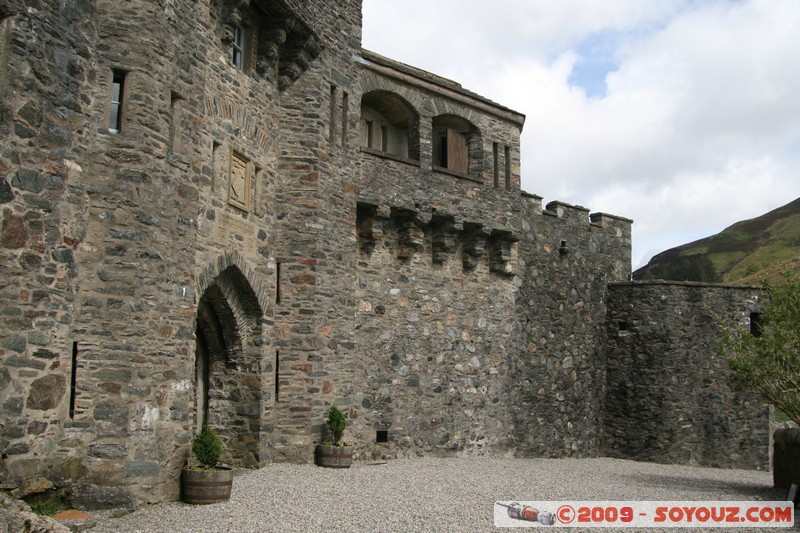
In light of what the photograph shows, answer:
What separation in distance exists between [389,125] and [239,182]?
6.35 meters

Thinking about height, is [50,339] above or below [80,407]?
above

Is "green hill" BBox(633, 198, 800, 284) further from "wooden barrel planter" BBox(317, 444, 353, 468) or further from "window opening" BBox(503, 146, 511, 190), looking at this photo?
"wooden barrel planter" BBox(317, 444, 353, 468)

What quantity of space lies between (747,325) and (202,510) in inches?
663

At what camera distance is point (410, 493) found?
10961 millimetres

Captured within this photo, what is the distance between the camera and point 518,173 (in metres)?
18.6

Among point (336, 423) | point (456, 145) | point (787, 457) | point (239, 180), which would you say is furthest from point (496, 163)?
point (787, 457)

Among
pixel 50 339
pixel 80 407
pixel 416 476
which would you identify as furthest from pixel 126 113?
pixel 416 476

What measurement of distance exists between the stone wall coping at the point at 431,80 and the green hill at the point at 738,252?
35.2 m

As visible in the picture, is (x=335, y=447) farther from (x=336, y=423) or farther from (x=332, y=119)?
(x=332, y=119)

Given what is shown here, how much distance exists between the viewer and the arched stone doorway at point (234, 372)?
12352 mm

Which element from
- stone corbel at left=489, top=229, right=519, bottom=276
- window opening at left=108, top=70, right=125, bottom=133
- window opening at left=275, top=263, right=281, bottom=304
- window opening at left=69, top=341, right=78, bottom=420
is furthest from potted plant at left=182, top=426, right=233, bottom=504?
stone corbel at left=489, top=229, right=519, bottom=276

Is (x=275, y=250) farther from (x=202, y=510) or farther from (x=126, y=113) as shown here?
(x=202, y=510)

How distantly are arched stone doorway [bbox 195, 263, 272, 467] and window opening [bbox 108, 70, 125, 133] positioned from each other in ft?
11.5

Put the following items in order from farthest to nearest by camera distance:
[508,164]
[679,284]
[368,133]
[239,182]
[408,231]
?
[679,284]
[508,164]
[368,133]
[408,231]
[239,182]
